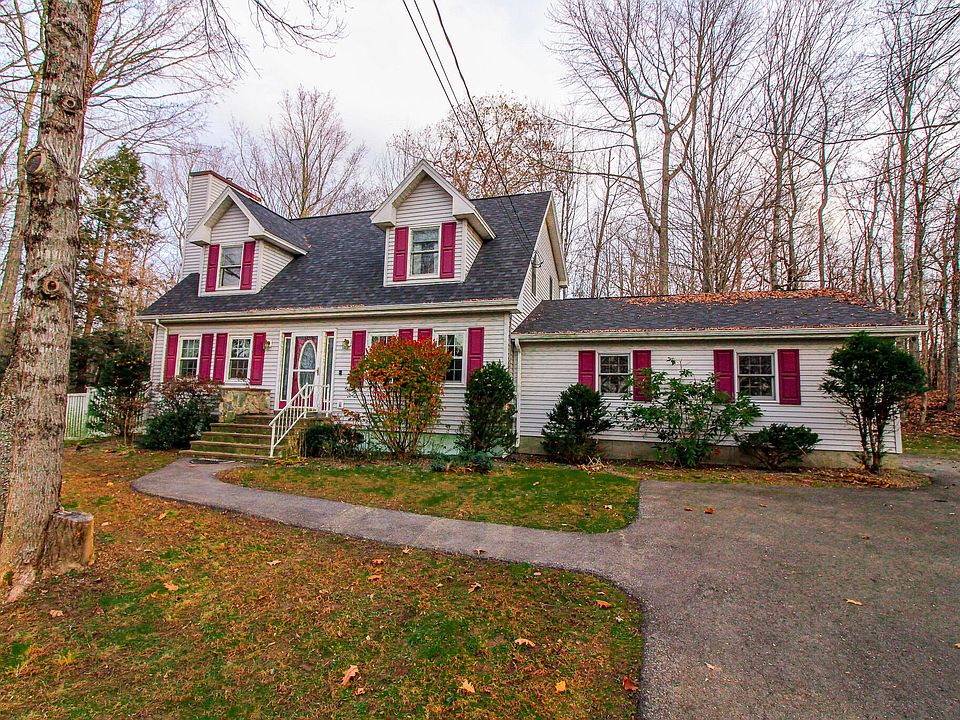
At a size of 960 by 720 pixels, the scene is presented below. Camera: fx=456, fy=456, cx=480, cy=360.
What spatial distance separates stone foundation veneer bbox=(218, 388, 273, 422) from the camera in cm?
1162

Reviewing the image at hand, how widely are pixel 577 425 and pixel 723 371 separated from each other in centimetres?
361

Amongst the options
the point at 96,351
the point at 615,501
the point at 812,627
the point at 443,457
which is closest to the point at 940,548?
the point at 812,627

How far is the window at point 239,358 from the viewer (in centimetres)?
1304

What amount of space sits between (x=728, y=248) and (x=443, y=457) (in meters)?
16.1

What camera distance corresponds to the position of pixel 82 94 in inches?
169

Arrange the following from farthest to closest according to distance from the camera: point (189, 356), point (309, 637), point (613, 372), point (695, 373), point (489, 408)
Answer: point (189, 356) → point (613, 372) → point (695, 373) → point (489, 408) → point (309, 637)

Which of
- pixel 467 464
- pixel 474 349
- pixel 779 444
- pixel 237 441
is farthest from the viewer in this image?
pixel 474 349

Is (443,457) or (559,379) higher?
(559,379)

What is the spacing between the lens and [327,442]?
10.6 metres

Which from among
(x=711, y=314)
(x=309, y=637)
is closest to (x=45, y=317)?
(x=309, y=637)

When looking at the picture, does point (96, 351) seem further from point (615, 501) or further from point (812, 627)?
point (812, 627)

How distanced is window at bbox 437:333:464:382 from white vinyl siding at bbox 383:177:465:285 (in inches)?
63.9

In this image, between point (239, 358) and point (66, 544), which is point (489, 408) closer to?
point (66, 544)

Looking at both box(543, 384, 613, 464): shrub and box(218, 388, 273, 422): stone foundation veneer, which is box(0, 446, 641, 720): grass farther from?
box(218, 388, 273, 422): stone foundation veneer
